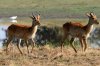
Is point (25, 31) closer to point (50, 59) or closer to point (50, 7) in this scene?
point (50, 59)

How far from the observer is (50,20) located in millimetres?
46938

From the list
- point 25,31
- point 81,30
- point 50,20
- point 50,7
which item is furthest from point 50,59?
point 50,7

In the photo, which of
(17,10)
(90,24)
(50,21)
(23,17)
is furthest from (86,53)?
(17,10)

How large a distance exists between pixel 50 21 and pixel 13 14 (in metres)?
6.39

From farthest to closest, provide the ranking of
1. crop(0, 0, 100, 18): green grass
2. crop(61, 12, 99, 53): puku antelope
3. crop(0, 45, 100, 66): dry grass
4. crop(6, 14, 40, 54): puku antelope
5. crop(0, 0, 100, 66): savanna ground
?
1. crop(0, 0, 100, 18): green grass
2. crop(61, 12, 99, 53): puku antelope
3. crop(6, 14, 40, 54): puku antelope
4. crop(0, 0, 100, 66): savanna ground
5. crop(0, 45, 100, 66): dry grass

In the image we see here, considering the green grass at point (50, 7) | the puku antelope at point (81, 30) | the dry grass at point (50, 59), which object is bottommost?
the green grass at point (50, 7)

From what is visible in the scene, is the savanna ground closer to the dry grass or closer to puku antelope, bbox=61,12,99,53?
the dry grass

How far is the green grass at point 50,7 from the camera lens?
49.8m

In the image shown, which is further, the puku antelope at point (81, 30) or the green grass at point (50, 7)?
the green grass at point (50, 7)

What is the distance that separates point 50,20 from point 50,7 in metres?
10.1

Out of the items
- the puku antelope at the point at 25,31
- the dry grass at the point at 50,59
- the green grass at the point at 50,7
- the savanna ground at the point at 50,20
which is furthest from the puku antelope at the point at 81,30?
the green grass at the point at 50,7

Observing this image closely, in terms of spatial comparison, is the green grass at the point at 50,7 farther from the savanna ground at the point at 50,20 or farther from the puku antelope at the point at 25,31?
the puku antelope at the point at 25,31

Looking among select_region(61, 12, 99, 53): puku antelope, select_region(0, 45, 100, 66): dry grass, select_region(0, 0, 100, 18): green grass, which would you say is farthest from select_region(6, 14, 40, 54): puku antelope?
→ select_region(0, 0, 100, 18): green grass

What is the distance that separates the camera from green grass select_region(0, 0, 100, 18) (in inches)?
1960
